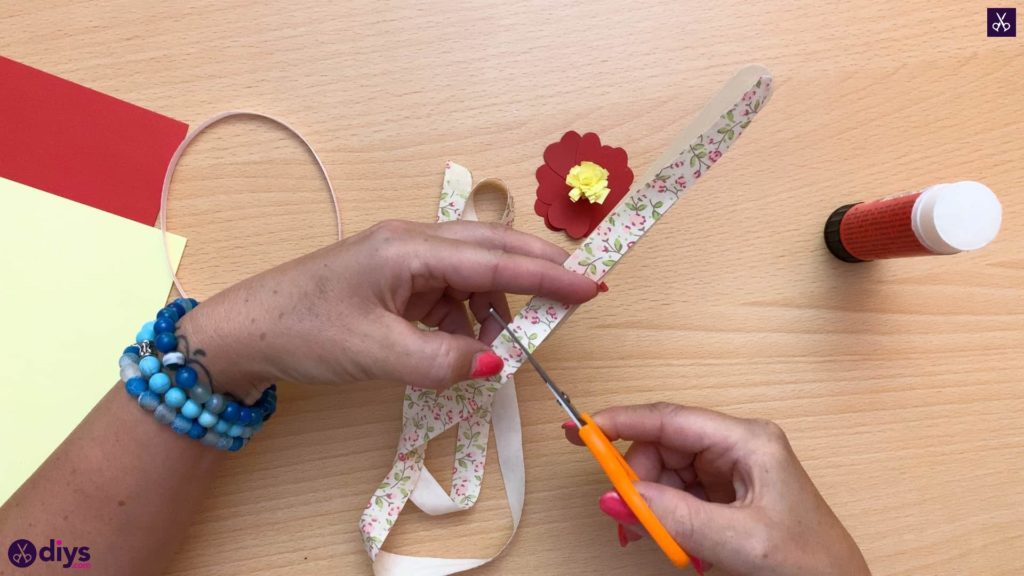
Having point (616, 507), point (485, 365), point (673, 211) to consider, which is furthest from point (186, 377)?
point (673, 211)

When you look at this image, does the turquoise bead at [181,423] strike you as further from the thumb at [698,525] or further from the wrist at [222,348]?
the thumb at [698,525]

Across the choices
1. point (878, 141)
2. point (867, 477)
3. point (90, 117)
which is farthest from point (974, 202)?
point (90, 117)

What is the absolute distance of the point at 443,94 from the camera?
30.5 inches

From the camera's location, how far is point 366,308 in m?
0.59

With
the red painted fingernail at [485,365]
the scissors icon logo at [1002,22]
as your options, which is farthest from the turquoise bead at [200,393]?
the scissors icon logo at [1002,22]

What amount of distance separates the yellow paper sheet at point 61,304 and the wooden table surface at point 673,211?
0.20ft

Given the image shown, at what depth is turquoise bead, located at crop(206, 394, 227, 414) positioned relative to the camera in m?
0.64

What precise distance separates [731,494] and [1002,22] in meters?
0.66

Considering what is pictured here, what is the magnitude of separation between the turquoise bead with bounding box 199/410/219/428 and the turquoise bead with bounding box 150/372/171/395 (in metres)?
0.04

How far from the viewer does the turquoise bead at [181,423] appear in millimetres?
634

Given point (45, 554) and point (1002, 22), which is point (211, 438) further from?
point (1002, 22)

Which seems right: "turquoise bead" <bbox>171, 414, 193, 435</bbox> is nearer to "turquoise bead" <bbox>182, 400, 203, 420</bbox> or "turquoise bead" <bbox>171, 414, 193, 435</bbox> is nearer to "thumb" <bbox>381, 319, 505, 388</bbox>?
"turquoise bead" <bbox>182, 400, 203, 420</bbox>

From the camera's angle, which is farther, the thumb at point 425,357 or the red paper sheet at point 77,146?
the red paper sheet at point 77,146

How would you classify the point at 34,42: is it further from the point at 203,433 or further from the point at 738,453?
the point at 738,453
